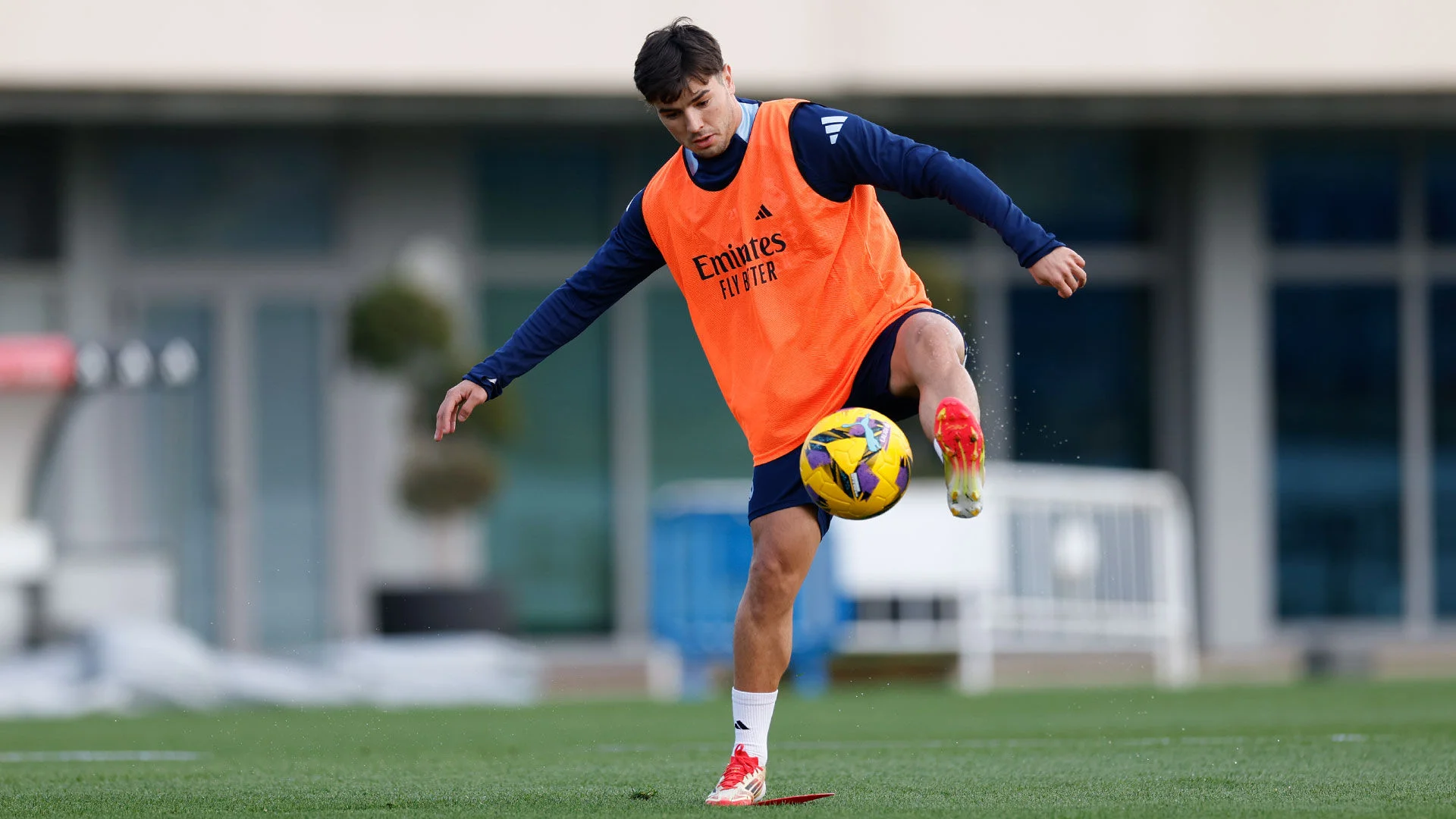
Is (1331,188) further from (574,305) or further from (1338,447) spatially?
(574,305)

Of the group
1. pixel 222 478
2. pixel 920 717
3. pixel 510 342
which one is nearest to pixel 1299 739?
pixel 920 717

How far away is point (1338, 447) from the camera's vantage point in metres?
15.6

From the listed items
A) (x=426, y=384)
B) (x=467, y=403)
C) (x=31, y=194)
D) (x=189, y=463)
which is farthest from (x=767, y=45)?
(x=467, y=403)

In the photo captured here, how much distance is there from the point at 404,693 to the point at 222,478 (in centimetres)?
415

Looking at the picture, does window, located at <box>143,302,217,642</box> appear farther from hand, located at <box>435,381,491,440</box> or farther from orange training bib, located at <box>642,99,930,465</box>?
orange training bib, located at <box>642,99,930,465</box>

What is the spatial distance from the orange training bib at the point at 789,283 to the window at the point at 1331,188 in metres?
11.3

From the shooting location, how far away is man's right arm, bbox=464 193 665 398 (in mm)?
5340

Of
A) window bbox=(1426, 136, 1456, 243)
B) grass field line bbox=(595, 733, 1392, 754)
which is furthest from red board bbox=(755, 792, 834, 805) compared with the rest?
window bbox=(1426, 136, 1456, 243)

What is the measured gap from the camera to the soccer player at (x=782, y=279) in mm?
4777

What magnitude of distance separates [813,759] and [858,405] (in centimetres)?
193

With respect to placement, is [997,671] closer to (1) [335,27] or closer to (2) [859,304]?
(1) [335,27]

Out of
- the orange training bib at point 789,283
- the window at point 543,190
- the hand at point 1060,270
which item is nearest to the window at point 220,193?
the window at point 543,190

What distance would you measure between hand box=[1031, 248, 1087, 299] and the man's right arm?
1157mm

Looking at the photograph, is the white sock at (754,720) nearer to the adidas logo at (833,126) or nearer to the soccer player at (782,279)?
the soccer player at (782,279)
